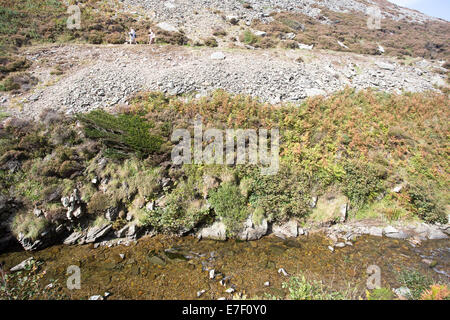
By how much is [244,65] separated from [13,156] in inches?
552

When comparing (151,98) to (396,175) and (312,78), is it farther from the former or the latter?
(396,175)

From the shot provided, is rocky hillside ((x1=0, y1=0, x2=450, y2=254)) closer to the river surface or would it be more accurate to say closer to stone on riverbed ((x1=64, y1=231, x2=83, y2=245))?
stone on riverbed ((x1=64, y1=231, x2=83, y2=245))

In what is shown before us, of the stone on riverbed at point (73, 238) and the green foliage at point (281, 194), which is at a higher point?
the green foliage at point (281, 194)

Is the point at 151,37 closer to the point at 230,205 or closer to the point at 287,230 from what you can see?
the point at 230,205

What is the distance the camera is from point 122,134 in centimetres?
902

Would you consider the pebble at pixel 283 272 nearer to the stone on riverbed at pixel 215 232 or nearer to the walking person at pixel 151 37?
the stone on riverbed at pixel 215 232

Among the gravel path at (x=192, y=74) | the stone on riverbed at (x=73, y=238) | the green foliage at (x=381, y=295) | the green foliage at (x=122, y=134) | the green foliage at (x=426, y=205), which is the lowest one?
the stone on riverbed at (x=73, y=238)

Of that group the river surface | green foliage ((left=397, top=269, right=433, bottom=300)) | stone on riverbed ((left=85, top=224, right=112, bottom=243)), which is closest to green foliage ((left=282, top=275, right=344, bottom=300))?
the river surface

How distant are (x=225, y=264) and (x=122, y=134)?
6.81 metres

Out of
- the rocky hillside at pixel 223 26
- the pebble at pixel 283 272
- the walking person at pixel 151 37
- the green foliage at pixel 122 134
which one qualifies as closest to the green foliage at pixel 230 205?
the pebble at pixel 283 272

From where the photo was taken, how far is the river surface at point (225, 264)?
604 centimetres

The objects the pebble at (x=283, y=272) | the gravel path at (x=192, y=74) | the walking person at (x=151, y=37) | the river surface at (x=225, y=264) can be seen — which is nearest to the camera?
the river surface at (x=225, y=264)

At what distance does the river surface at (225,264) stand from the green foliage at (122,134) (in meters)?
3.69
